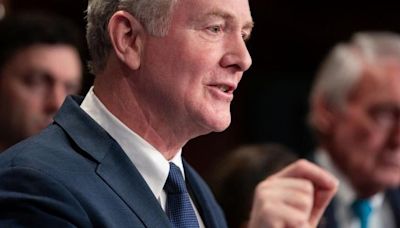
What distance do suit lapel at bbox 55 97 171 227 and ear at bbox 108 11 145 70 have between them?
0.35 feet

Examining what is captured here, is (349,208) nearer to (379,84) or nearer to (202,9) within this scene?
(379,84)

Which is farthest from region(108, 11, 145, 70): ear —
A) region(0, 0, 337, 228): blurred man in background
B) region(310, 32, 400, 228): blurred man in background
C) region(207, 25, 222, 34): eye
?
region(310, 32, 400, 228): blurred man in background

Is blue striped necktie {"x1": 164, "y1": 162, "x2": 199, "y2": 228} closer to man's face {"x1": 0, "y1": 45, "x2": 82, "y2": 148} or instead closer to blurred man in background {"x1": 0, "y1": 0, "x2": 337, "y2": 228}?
blurred man in background {"x1": 0, "y1": 0, "x2": 337, "y2": 228}

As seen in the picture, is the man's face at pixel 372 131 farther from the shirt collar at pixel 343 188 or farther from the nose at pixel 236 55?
the nose at pixel 236 55

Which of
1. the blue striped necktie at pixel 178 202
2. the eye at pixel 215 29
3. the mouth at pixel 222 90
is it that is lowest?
the blue striped necktie at pixel 178 202

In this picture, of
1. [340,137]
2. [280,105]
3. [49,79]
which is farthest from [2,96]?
[280,105]

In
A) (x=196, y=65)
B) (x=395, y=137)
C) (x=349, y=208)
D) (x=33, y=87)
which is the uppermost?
(x=196, y=65)

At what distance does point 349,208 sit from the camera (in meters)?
2.76

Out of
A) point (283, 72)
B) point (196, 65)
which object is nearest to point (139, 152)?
point (196, 65)

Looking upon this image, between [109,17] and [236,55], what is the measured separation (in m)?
0.21

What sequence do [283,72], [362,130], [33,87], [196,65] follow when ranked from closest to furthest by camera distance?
[196,65]
[33,87]
[362,130]
[283,72]

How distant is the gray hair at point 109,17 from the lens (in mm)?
1454

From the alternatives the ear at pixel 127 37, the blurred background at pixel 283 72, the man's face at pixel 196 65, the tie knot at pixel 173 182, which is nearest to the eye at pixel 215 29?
the man's face at pixel 196 65

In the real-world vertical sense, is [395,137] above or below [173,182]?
below
